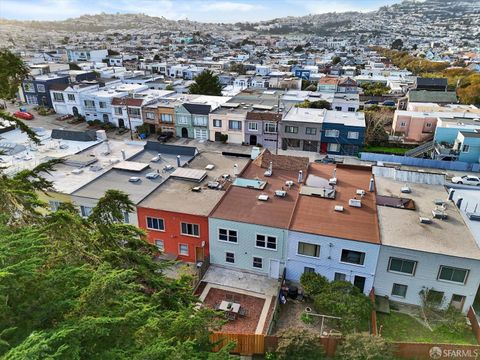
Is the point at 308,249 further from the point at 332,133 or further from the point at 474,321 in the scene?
the point at 332,133

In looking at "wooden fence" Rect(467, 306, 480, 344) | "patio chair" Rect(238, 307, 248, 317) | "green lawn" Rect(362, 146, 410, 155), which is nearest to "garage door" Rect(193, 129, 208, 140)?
"green lawn" Rect(362, 146, 410, 155)

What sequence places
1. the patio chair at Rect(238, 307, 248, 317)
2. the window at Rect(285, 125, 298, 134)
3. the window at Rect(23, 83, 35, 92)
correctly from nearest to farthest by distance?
the patio chair at Rect(238, 307, 248, 317) < the window at Rect(285, 125, 298, 134) < the window at Rect(23, 83, 35, 92)

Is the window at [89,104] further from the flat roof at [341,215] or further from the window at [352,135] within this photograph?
the flat roof at [341,215]

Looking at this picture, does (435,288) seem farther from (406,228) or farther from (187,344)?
(187,344)

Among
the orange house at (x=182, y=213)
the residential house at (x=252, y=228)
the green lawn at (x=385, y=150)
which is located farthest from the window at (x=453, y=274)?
the green lawn at (x=385, y=150)

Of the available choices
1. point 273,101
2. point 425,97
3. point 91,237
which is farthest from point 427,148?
point 91,237

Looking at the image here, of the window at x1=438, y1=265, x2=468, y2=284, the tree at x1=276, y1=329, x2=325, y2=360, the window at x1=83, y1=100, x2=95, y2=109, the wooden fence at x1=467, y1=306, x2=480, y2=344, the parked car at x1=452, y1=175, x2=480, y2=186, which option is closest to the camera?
the tree at x1=276, y1=329, x2=325, y2=360

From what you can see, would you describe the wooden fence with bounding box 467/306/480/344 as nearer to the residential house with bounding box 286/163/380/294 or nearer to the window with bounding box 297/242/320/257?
the residential house with bounding box 286/163/380/294

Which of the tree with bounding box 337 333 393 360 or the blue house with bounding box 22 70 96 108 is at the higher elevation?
the blue house with bounding box 22 70 96 108
